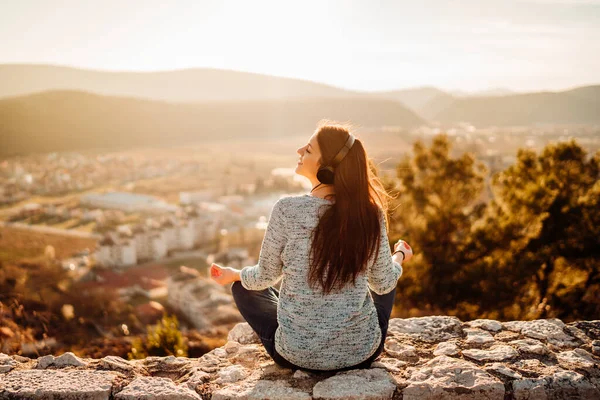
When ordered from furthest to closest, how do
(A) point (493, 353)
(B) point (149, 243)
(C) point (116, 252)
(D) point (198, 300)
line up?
(B) point (149, 243) < (C) point (116, 252) < (D) point (198, 300) < (A) point (493, 353)

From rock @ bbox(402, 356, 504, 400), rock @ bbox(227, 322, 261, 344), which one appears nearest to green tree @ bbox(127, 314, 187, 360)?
rock @ bbox(227, 322, 261, 344)

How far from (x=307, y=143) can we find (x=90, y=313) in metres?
14.8

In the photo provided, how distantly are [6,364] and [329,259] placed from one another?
82.9 inches

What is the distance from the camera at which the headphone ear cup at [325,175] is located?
212 centimetres

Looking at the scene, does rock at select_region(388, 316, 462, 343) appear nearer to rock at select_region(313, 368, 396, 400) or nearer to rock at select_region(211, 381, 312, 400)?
rock at select_region(313, 368, 396, 400)

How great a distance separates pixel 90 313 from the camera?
573 inches

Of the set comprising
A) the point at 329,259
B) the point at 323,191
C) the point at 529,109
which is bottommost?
the point at 329,259

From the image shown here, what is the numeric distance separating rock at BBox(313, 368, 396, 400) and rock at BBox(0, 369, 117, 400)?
Result: 113 cm

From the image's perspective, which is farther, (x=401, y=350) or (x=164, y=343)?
(x=164, y=343)

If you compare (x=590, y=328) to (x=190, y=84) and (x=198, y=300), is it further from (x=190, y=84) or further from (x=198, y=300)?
(x=190, y=84)

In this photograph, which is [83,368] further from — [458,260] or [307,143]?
[458,260]

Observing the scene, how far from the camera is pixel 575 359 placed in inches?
101

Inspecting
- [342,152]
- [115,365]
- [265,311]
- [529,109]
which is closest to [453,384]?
[265,311]

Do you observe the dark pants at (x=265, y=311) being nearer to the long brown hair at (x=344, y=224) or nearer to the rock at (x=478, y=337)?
the long brown hair at (x=344, y=224)
